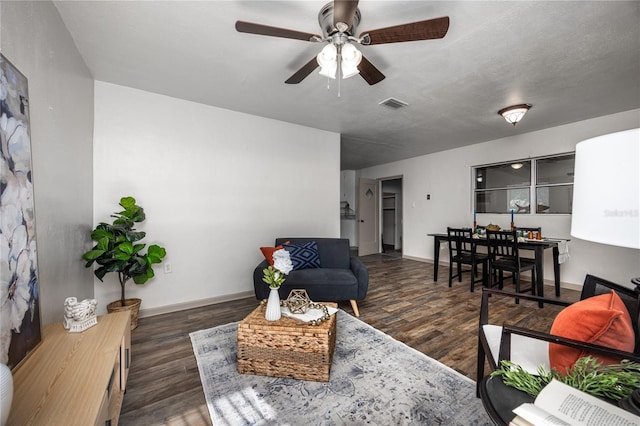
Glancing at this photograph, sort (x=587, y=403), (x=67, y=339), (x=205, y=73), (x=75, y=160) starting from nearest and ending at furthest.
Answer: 1. (x=587, y=403)
2. (x=67, y=339)
3. (x=75, y=160)
4. (x=205, y=73)

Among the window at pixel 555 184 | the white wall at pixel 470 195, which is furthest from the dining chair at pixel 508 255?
the window at pixel 555 184

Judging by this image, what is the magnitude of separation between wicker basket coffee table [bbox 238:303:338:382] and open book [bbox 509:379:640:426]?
108cm

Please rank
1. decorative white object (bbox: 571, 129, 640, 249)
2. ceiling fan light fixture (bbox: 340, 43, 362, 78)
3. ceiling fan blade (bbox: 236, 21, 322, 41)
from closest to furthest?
decorative white object (bbox: 571, 129, 640, 249), ceiling fan blade (bbox: 236, 21, 322, 41), ceiling fan light fixture (bbox: 340, 43, 362, 78)

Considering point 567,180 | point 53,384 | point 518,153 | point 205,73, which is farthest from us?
point 518,153

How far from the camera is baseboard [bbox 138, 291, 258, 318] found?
2.73 meters

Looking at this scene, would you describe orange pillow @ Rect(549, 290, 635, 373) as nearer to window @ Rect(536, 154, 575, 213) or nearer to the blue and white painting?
the blue and white painting

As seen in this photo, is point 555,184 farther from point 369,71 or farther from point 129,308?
point 129,308

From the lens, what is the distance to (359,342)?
2125 mm

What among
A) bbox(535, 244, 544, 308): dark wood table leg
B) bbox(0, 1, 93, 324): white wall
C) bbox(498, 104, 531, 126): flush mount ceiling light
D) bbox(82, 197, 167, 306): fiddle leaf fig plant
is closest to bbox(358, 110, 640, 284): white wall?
bbox(535, 244, 544, 308): dark wood table leg

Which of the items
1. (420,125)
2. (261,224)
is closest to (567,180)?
(420,125)

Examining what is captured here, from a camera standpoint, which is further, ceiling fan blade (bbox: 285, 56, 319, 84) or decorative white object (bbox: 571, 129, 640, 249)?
ceiling fan blade (bbox: 285, 56, 319, 84)

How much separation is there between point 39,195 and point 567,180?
5943mm

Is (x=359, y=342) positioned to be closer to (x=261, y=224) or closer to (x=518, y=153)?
(x=261, y=224)

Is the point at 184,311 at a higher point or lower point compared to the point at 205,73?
lower
